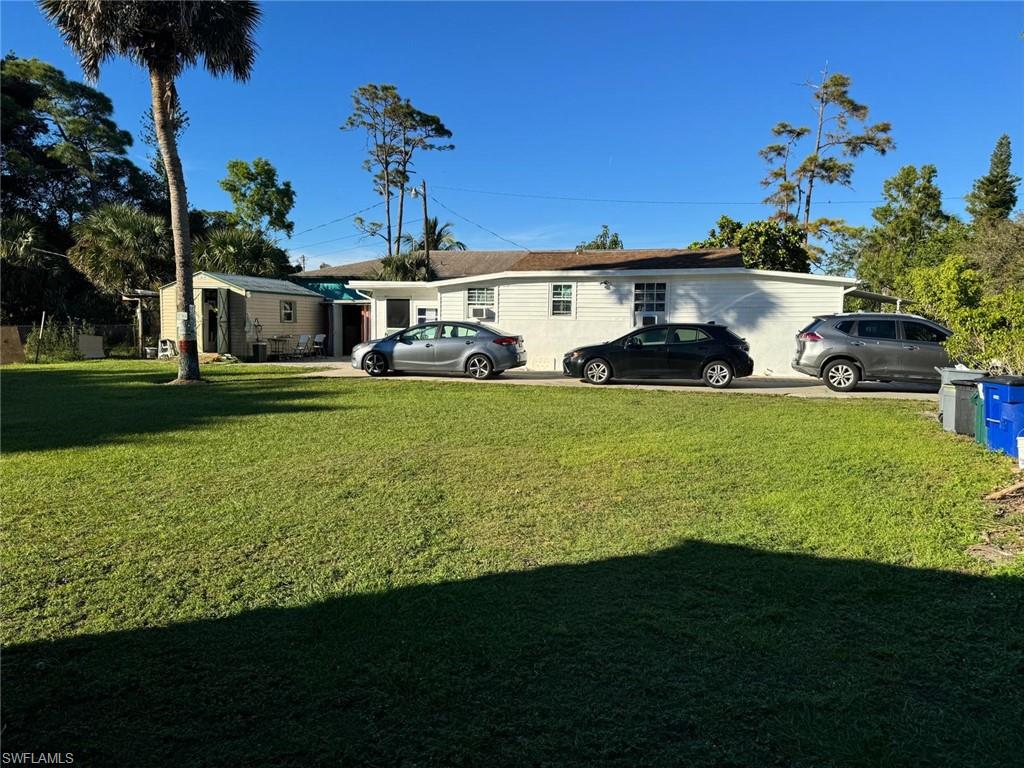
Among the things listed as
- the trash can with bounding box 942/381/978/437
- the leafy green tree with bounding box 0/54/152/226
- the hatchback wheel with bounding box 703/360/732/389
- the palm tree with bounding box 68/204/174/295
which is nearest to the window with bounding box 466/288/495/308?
the hatchback wheel with bounding box 703/360/732/389

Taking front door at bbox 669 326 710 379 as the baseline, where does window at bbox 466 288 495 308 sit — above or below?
above

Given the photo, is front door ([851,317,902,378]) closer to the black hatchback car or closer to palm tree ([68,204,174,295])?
the black hatchback car

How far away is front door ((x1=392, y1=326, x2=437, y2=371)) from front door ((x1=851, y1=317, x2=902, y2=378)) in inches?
370

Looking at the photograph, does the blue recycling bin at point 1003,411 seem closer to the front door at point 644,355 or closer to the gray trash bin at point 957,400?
the gray trash bin at point 957,400

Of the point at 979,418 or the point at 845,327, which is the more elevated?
the point at 845,327

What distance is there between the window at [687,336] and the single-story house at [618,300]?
333 cm

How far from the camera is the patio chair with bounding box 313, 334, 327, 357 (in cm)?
2576

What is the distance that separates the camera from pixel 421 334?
16.1m

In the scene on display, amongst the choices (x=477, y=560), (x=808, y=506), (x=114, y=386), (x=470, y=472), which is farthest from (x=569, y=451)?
(x=114, y=386)

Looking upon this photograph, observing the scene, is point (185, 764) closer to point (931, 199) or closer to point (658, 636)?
point (658, 636)

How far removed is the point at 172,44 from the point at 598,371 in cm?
1158

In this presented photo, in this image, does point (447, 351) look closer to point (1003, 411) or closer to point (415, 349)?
point (415, 349)

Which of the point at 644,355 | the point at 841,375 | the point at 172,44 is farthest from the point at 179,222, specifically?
the point at 841,375

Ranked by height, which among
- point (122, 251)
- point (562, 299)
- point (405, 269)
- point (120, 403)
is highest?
point (405, 269)
